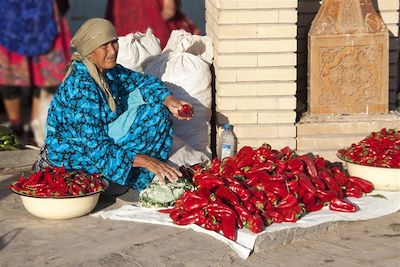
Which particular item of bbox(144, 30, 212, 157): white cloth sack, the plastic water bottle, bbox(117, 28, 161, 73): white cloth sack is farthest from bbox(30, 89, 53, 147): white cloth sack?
the plastic water bottle

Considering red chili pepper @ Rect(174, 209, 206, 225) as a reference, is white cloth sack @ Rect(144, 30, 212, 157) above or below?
above

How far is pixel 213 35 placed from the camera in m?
7.92

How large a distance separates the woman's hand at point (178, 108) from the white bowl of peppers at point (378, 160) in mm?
1181

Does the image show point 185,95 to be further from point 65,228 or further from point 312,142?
point 65,228

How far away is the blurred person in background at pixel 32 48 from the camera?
315 inches

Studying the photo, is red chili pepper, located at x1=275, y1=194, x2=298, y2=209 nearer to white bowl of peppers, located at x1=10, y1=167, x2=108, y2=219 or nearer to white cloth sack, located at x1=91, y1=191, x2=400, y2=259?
white cloth sack, located at x1=91, y1=191, x2=400, y2=259

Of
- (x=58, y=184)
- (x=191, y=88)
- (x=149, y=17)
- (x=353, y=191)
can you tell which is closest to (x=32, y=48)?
(x=149, y=17)

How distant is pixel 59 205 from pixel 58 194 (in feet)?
0.24

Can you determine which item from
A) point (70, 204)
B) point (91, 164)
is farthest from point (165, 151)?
point (70, 204)

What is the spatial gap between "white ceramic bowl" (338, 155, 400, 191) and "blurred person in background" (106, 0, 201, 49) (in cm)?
251

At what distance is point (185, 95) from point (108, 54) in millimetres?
1140

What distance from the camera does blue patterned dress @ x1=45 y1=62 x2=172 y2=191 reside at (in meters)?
6.62

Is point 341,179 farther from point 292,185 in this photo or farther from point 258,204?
point 258,204

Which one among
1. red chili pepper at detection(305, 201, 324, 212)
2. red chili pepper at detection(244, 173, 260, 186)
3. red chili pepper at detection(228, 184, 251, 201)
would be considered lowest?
red chili pepper at detection(305, 201, 324, 212)
